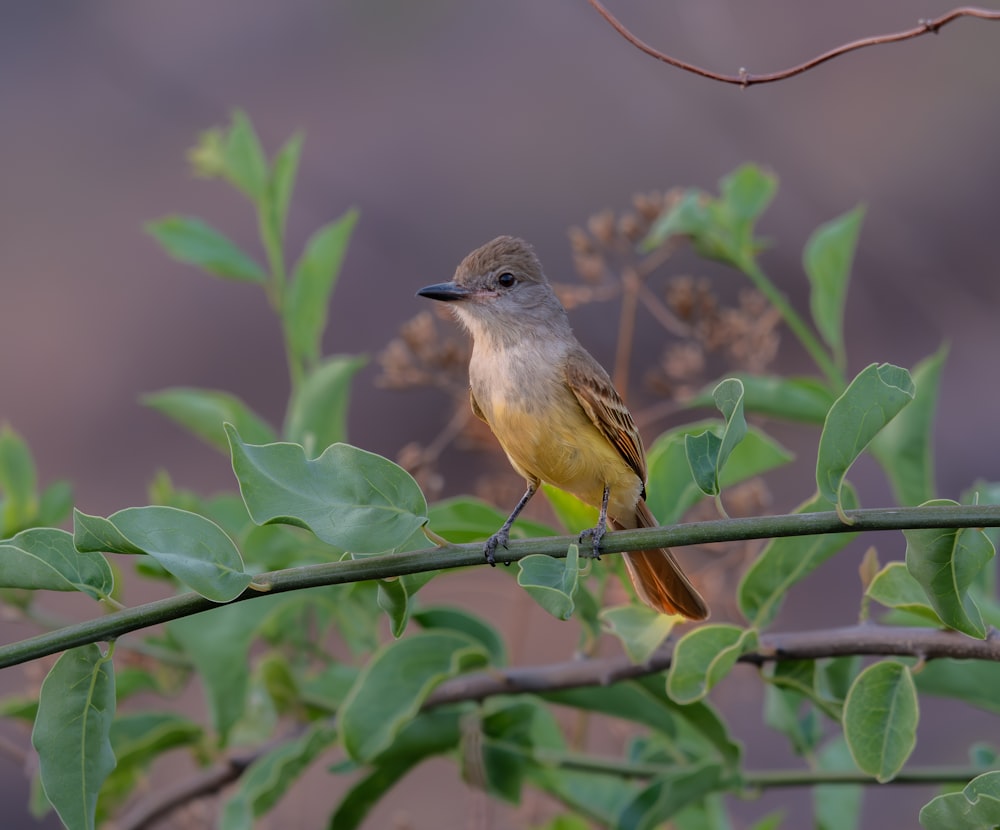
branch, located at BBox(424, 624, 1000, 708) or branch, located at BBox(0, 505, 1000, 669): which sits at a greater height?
branch, located at BBox(0, 505, 1000, 669)

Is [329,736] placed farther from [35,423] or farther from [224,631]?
[35,423]

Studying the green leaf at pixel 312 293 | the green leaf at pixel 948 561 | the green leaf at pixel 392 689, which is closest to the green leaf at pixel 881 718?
the green leaf at pixel 948 561

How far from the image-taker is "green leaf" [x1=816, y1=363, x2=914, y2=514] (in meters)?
1.15

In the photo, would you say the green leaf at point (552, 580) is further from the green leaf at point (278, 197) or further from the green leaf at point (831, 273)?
the green leaf at point (278, 197)

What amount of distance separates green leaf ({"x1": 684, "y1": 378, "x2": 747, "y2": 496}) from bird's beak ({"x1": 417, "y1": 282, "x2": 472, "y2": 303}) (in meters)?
1.17

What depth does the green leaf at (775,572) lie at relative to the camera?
152 centimetres

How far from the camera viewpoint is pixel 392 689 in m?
1.59

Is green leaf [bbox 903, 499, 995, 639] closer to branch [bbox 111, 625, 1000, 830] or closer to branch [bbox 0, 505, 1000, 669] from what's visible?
branch [bbox 0, 505, 1000, 669]

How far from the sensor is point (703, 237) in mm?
2107

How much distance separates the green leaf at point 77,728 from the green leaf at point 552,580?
1.37ft

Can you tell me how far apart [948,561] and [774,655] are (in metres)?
0.37

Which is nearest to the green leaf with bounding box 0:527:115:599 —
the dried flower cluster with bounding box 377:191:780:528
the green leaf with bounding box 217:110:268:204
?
the dried flower cluster with bounding box 377:191:780:528

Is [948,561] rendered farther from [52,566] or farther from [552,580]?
[52,566]

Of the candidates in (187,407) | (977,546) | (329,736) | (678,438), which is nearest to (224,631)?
(329,736)
